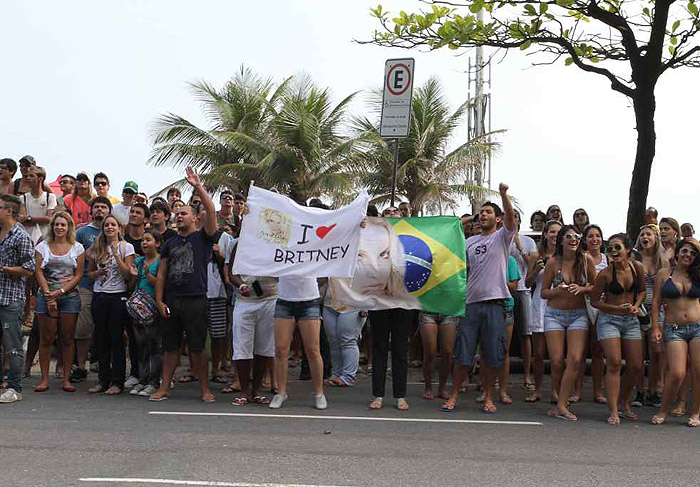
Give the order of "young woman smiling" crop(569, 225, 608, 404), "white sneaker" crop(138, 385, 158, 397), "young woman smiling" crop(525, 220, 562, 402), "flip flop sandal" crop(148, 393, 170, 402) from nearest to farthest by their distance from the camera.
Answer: "young woman smiling" crop(569, 225, 608, 404)
"flip flop sandal" crop(148, 393, 170, 402)
"white sneaker" crop(138, 385, 158, 397)
"young woman smiling" crop(525, 220, 562, 402)

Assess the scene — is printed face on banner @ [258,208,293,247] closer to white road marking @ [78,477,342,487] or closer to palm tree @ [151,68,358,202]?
white road marking @ [78,477,342,487]

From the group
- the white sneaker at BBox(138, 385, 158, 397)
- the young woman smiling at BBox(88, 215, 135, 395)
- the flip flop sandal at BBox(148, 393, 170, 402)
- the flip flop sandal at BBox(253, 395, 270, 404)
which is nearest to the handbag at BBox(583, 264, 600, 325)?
the flip flop sandal at BBox(253, 395, 270, 404)

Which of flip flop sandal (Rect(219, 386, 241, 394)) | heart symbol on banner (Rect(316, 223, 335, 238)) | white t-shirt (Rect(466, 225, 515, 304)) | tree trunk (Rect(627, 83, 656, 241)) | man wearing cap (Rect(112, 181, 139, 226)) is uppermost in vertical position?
tree trunk (Rect(627, 83, 656, 241))

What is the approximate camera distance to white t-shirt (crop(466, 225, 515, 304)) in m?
9.16

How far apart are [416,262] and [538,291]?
6.25ft

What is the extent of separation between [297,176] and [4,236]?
21817 millimetres

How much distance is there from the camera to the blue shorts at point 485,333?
920 cm

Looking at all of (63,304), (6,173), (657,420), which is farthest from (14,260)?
(657,420)

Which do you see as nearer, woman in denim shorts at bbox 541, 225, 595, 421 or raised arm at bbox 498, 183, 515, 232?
raised arm at bbox 498, 183, 515, 232

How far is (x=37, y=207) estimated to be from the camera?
12.0m

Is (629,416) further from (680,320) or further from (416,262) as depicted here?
(416,262)

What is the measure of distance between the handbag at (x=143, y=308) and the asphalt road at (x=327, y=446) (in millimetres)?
888

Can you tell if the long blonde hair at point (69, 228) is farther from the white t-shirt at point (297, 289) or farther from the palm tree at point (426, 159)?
the palm tree at point (426, 159)

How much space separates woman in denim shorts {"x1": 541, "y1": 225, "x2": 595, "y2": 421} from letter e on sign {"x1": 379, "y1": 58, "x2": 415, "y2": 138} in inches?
95.8
